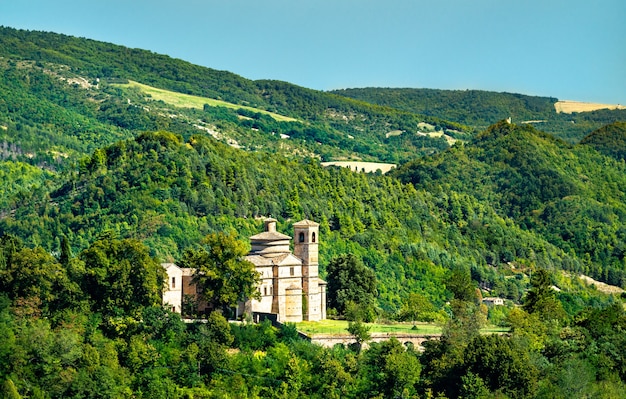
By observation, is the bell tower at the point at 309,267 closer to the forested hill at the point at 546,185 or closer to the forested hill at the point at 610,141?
the forested hill at the point at 546,185

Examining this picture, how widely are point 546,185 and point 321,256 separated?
216 ft

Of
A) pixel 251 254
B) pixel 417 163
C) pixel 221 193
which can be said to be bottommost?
pixel 251 254

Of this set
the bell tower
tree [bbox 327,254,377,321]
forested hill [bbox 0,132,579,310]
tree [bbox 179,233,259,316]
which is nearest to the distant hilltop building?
the bell tower

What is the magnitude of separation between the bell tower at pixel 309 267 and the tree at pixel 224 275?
3499 mm

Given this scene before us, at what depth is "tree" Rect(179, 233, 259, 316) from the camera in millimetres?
73875

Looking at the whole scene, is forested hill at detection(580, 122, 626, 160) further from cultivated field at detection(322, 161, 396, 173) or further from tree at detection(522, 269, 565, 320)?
tree at detection(522, 269, 565, 320)

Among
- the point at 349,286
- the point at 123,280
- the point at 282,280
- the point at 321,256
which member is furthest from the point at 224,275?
the point at 321,256

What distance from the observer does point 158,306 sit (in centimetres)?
7300

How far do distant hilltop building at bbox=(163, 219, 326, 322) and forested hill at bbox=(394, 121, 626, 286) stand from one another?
67894 millimetres

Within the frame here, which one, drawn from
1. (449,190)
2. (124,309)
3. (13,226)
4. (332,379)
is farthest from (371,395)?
(449,190)

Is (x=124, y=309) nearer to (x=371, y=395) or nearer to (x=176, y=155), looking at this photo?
(x=371, y=395)

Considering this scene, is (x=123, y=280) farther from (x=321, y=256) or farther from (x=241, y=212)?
(x=241, y=212)

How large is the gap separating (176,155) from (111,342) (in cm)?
4419

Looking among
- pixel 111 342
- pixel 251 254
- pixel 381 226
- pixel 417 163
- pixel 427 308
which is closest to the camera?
pixel 111 342
